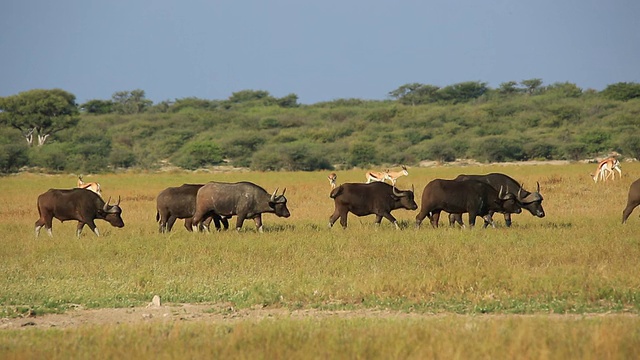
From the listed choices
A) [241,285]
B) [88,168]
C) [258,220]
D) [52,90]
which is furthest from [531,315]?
[52,90]

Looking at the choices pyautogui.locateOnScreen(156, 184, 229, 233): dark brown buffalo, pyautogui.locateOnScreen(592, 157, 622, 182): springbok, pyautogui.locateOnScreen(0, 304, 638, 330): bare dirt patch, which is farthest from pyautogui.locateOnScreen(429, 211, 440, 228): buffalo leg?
pyautogui.locateOnScreen(592, 157, 622, 182): springbok

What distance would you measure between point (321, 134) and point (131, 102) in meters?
39.9

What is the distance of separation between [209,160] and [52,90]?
15966 mm

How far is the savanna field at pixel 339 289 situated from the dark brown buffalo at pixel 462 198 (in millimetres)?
550

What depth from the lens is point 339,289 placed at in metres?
11.3

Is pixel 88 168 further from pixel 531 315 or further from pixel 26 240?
pixel 531 315

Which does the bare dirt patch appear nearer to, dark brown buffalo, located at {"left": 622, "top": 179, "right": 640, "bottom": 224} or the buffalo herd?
the buffalo herd

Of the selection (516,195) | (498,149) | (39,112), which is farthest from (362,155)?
(516,195)

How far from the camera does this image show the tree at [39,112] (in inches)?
2477

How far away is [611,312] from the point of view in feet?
32.9

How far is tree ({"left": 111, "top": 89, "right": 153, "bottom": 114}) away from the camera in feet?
323

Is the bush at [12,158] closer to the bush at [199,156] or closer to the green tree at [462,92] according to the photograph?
the bush at [199,156]

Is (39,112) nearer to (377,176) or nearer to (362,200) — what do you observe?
(377,176)

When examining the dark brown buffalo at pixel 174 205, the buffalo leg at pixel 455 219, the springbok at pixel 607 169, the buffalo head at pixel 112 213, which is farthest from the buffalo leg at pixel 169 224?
the springbok at pixel 607 169
